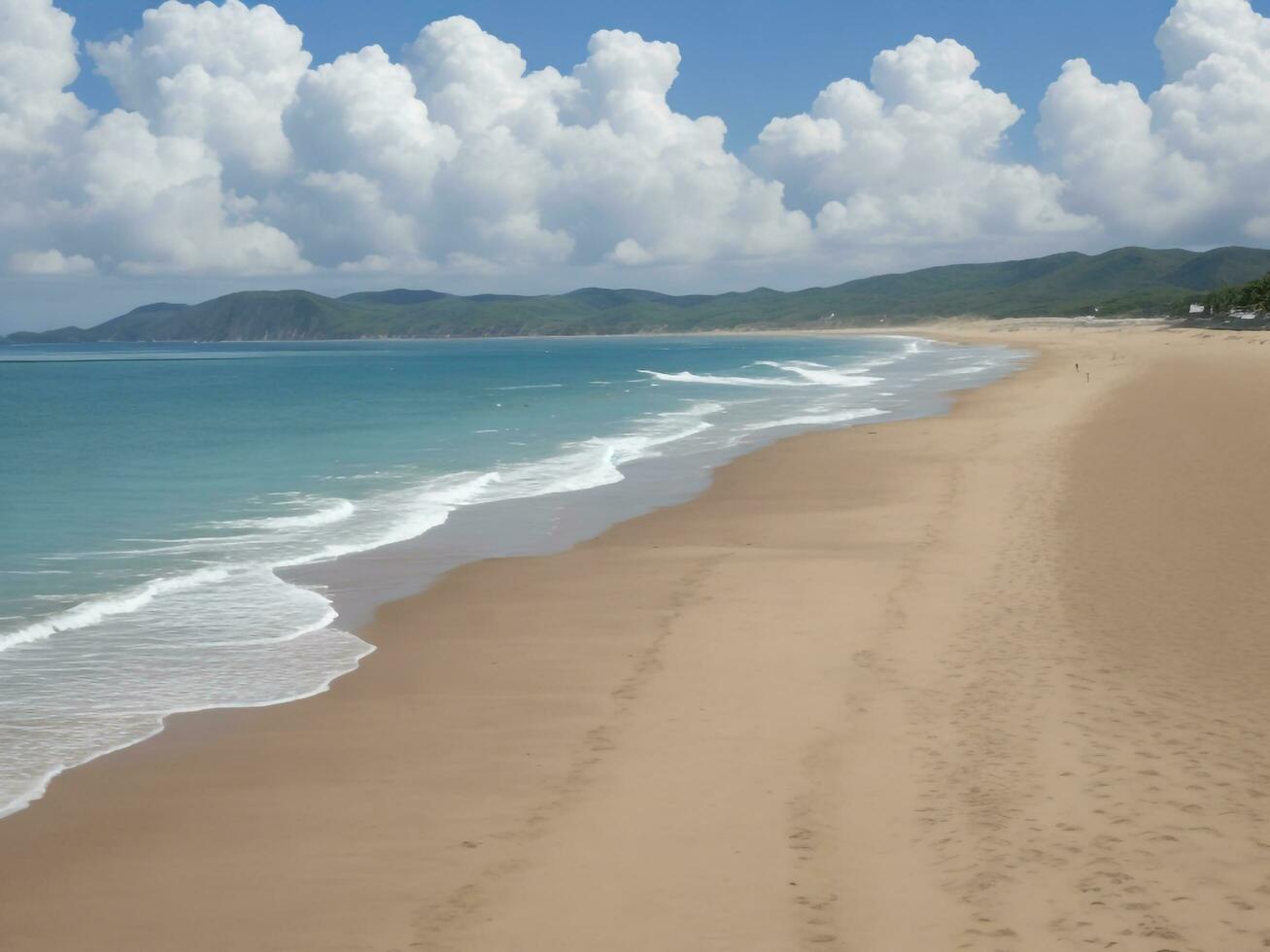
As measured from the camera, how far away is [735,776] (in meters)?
7.36

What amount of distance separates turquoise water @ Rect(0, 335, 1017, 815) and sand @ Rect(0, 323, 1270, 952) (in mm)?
1111

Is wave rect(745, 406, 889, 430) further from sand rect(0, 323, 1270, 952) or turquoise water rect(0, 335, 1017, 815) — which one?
sand rect(0, 323, 1270, 952)

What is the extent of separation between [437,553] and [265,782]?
8381 millimetres

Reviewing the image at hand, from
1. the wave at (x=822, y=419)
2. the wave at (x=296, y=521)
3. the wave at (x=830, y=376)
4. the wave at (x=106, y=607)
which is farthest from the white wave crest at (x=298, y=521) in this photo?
the wave at (x=830, y=376)

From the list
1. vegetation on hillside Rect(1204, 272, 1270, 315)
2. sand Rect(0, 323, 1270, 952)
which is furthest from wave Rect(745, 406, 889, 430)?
vegetation on hillside Rect(1204, 272, 1270, 315)

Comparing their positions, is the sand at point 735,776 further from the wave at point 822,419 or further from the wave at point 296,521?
the wave at point 822,419

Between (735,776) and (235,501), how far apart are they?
56.7 feet

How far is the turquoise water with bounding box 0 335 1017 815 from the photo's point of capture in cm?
1003

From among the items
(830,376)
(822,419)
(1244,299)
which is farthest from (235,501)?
(1244,299)

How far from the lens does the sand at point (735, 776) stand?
5578 mm

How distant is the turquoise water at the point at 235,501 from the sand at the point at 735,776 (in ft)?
3.65

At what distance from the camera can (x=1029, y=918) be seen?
17.7 feet

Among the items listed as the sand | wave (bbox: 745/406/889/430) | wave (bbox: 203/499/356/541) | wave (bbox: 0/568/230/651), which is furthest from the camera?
wave (bbox: 745/406/889/430)

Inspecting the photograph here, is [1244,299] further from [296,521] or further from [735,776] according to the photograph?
[735,776]
